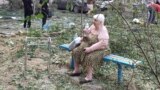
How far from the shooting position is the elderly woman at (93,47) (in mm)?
6664

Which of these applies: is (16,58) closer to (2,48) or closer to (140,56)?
(2,48)

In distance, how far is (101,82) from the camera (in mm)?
6789

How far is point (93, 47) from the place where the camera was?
21.8 ft

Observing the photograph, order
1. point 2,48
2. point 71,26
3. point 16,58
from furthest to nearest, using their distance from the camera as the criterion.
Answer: point 71,26 < point 2,48 < point 16,58

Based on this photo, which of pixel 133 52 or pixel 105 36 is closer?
pixel 105 36

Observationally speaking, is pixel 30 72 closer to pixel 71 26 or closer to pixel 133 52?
pixel 133 52

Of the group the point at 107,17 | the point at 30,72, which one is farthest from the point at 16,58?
the point at 107,17

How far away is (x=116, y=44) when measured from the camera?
340 inches

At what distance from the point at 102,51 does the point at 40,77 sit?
3.90 feet

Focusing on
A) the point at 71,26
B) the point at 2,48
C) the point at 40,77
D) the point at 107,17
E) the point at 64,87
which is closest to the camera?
the point at 64,87

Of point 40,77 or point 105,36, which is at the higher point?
point 105,36

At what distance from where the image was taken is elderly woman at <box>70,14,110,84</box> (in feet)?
21.9

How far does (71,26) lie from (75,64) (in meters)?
4.27

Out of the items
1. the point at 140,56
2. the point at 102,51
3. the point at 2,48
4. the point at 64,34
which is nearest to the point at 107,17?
the point at 64,34
